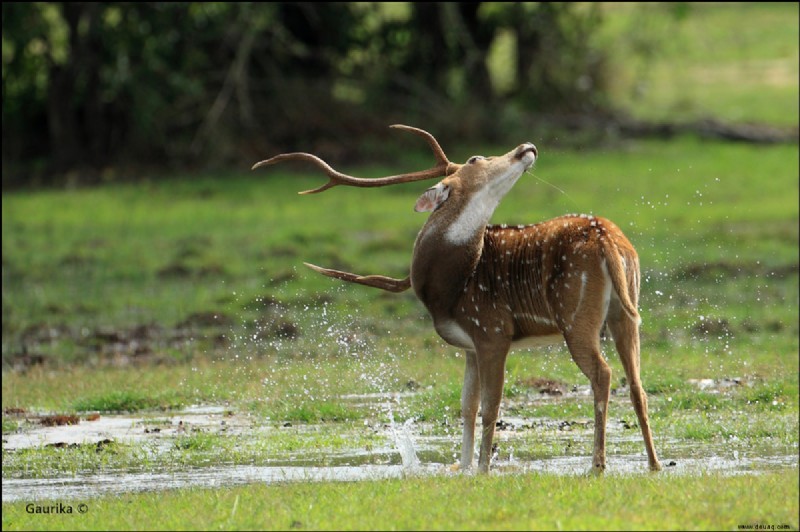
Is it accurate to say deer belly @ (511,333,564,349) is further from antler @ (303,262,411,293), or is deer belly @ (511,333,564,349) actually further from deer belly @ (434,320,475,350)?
antler @ (303,262,411,293)

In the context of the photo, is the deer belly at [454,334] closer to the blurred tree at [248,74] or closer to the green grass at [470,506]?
the green grass at [470,506]

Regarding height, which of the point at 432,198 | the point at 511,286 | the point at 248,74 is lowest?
the point at 248,74

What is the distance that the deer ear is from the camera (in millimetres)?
8586

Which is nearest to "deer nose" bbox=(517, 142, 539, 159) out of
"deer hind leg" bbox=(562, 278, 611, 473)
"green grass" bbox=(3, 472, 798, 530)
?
"deer hind leg" bbox=(562, 278, 611, 473)

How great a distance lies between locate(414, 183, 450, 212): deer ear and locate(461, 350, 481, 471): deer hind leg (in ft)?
3.13

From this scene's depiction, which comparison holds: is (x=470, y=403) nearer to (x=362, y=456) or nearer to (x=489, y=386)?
(x=489, y=386)

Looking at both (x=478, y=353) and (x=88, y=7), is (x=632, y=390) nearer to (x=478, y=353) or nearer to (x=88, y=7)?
(x=478, y=353)

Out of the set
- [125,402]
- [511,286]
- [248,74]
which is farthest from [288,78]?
[511,286]

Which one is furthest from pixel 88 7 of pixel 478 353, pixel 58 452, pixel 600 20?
pixel 478 353

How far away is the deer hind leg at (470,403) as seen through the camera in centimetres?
869

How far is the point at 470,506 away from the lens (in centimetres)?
690

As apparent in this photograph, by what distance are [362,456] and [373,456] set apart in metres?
0.07

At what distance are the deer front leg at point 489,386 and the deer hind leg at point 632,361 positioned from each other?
660 mm

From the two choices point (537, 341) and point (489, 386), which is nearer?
point (489, 386)
